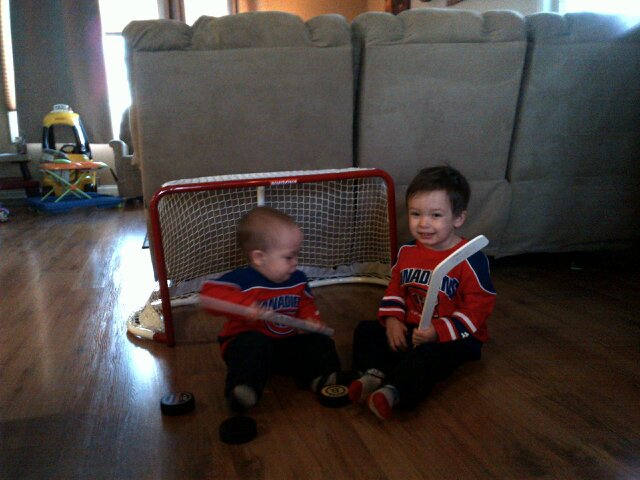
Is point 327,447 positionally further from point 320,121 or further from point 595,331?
point 320,121

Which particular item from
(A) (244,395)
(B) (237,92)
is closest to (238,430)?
(A) (244,395)


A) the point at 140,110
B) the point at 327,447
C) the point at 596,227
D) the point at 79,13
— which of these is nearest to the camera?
the point at 327,447

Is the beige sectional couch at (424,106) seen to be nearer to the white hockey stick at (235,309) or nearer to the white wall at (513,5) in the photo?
the white hockey stick at (235,309)

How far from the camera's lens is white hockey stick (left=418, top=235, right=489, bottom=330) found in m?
1.18

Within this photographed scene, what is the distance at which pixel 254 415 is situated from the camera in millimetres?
1174

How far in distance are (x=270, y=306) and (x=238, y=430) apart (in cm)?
36

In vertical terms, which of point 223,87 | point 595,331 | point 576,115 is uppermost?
point 223,87

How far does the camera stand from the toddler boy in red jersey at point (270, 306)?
1.23 meters

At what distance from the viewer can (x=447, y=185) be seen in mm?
1375

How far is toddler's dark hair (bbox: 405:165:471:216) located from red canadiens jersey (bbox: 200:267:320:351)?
1.30 ft

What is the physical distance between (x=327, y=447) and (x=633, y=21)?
1.96m

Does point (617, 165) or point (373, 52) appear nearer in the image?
point (373, 52)

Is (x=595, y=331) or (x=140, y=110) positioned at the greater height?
(x=140, y=110)

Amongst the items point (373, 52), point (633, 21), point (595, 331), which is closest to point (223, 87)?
point (373, 52)
